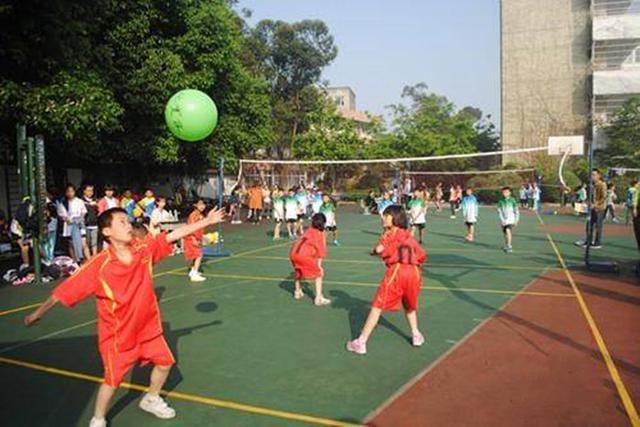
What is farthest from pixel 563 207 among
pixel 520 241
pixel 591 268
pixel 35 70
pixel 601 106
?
pixel 35 70

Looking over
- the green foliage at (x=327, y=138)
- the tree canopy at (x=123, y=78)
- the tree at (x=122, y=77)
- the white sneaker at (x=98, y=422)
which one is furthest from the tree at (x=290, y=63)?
the white sneaker at (x=98, y=422)

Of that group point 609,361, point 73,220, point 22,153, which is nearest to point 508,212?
point 609,361

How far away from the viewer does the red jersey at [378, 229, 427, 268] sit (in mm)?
6039

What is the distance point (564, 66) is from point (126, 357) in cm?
4407

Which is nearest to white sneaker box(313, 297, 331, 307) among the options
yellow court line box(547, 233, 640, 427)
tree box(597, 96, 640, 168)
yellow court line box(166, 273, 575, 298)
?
yellow court line box(166, 273, 575, 298)

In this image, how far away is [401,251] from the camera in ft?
19.8

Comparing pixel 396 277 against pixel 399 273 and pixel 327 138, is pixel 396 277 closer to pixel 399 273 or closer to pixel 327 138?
pixel 399 273

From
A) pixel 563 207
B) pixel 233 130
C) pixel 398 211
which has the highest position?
pixel 233 130

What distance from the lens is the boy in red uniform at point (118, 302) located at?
413cm

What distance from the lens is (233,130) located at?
72.6 ft

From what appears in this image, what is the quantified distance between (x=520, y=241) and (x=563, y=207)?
17453mm

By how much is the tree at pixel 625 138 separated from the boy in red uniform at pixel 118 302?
3671 centimetres

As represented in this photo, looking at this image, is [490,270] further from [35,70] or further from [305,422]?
[35,70]

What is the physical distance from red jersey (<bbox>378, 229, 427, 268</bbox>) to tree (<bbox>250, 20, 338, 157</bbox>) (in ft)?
131
